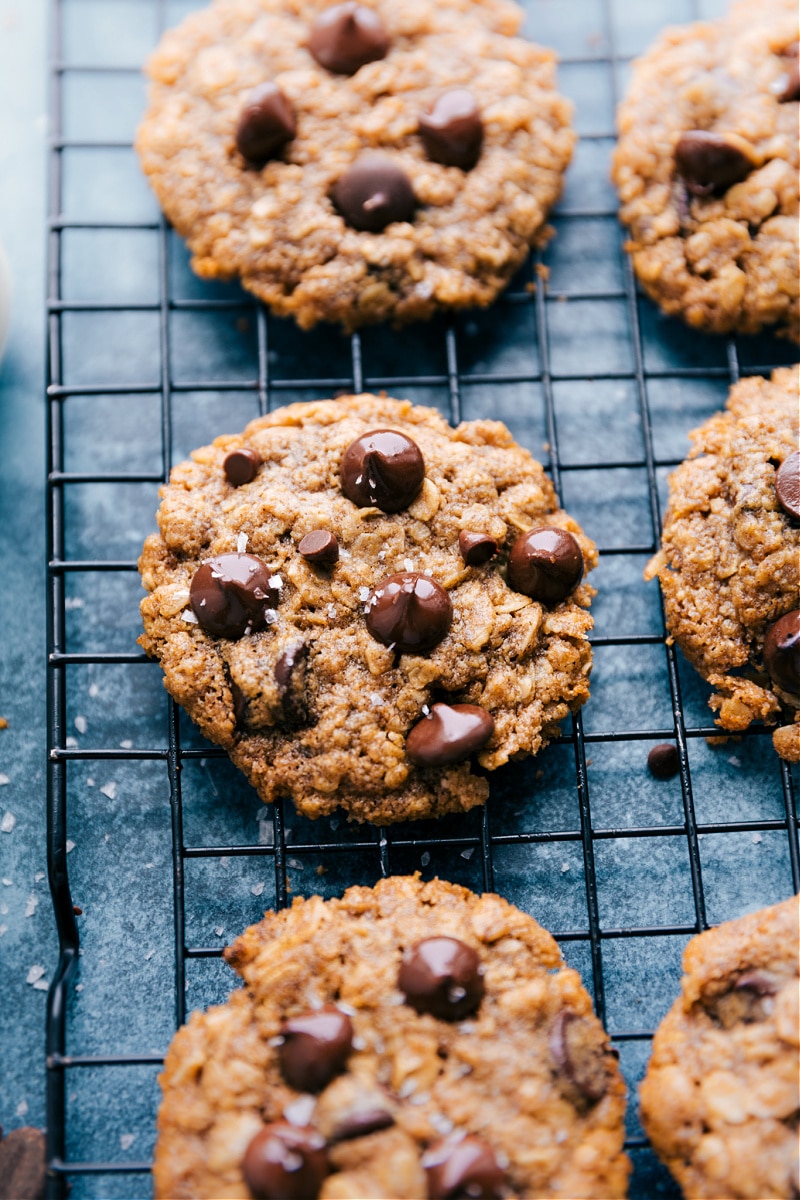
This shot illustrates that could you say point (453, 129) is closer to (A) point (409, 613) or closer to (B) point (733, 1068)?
(A) point (409, 613)

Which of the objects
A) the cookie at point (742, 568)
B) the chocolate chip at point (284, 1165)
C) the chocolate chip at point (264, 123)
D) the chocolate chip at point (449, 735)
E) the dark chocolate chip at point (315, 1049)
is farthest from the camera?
the chocolate chip at point (264, 123)

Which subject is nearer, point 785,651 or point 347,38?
point 785,651

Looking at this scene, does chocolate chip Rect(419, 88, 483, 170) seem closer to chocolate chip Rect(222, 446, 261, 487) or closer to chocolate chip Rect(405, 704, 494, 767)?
chocolate chip Rect(222, 446, 261, 487)

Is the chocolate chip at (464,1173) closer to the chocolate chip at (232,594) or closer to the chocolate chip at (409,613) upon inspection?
the chocolate chip at (409,613)

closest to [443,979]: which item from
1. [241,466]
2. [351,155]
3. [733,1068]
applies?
[733,1068]

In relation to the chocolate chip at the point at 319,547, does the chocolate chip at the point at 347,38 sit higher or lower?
higher

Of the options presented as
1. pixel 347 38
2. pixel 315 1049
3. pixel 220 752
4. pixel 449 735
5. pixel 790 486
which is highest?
pixel 347 38

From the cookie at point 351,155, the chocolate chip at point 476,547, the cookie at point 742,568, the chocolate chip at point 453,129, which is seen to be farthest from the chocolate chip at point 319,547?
the chocolate chip at point 453,129
